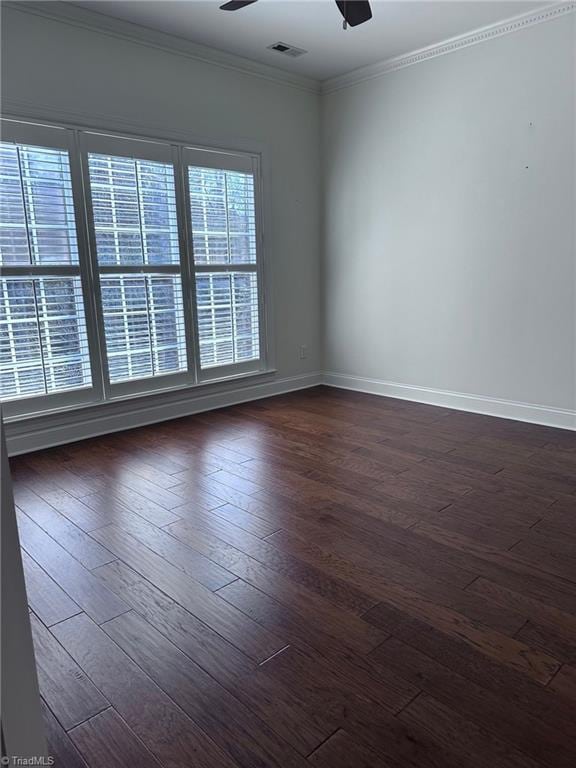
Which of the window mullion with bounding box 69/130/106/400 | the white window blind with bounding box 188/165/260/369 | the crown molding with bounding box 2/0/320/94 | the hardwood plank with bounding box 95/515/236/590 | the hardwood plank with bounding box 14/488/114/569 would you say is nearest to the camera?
the hardwood plank with bounding box 95/515/236/590

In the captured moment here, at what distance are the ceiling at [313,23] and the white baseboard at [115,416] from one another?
8.57 feet

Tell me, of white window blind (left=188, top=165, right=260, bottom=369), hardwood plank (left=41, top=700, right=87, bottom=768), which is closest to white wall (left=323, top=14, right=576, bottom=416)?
white window blind (left=188, top=165, right=260, bottom=369)

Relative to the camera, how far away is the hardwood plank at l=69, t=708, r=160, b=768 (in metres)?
1.29

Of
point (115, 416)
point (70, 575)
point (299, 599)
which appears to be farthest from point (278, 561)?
point (115, 416)

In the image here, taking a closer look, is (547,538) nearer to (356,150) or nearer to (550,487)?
(550,487)

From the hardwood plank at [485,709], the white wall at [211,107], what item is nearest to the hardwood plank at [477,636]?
the hardwood plank at [485,709]

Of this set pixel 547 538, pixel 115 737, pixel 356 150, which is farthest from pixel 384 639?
pixel 356 150

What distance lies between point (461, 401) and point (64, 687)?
3583 millimetres

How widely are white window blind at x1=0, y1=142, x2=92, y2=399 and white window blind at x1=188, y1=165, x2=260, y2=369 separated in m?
1.00

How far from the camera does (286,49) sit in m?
4.09

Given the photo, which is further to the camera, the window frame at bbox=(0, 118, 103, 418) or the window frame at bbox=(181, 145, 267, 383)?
the window frame at bbox=(181, 145, 267, 383)

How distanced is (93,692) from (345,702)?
0.73 metres

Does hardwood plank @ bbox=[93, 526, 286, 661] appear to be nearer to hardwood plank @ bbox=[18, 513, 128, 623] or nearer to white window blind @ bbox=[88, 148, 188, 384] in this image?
hardwood plank @ bbox=[18, 513, 128, 623]

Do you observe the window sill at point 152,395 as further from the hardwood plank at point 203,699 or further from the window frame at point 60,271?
the hardwood plank at point 203,699
